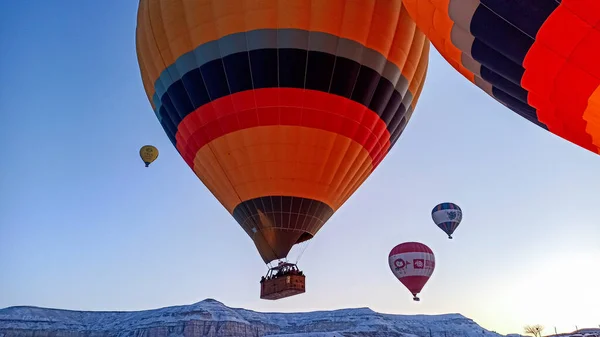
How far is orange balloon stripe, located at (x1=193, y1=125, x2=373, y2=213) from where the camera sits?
10.9 meters

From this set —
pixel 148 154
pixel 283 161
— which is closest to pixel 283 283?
pixel 283 161

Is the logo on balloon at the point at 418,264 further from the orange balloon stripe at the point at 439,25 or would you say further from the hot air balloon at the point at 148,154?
the orange balloon stripe at the point at 439,25

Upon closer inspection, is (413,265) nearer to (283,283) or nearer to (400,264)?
(400,264)

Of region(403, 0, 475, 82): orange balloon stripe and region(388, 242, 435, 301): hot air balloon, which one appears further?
region(388, 242, 435, 301): hot air balloon

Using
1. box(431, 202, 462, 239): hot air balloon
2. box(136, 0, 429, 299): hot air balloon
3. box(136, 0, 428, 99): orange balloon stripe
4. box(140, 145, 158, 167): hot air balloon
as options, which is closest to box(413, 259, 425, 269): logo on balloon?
box(431, 202, 462, 239): hot air balloon

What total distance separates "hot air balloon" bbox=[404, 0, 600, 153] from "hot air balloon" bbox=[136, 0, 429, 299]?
3880 mm

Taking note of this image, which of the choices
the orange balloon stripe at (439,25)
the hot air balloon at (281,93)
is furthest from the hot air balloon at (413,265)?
the orange balloon stripe at (439,25)

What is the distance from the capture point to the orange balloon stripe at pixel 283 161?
1085 centimetres

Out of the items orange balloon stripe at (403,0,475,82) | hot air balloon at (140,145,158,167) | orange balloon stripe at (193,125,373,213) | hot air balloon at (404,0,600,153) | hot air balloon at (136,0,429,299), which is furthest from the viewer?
hot air balloon at (140,145,158,167)

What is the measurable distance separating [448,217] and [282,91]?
65.8 ft

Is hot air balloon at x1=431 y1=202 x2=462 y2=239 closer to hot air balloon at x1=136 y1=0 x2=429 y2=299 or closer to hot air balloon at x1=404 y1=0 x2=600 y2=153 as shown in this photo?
hot air balloon at x1=136 y1=0 x2=429 y2=299

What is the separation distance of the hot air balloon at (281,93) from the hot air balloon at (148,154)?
14468 mm

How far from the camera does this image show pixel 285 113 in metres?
10.7

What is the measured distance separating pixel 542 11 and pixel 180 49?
26.8 ft
